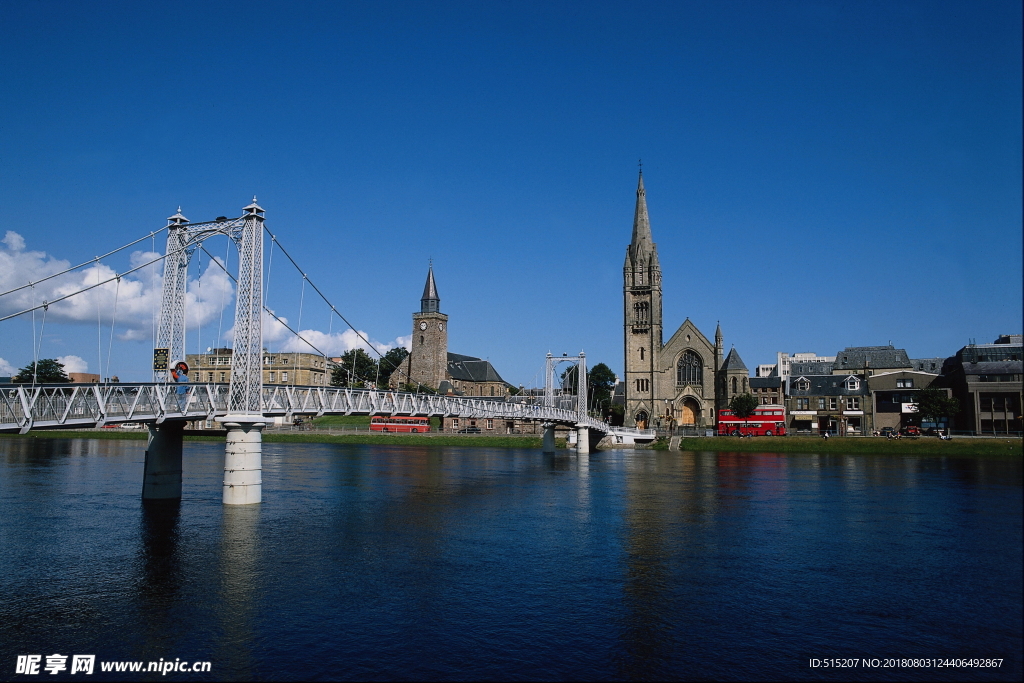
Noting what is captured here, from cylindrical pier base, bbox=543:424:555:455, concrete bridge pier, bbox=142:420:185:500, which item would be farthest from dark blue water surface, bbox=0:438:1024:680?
cylindrical pier base, bbox=543:424:555:455

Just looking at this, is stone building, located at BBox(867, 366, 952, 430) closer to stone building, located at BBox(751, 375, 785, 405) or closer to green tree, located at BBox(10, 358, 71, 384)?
stone building, located at BBox(751, 375, 785, 405)

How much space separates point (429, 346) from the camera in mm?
146000

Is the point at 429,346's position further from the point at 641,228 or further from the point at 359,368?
the point at 641,228

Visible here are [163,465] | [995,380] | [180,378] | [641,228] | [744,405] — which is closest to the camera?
[995,380]

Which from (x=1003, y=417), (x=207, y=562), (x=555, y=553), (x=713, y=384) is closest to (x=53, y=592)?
(x=207, y=562)

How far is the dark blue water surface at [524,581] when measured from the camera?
1766 cm

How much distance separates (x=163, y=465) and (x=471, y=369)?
116281 millimetres

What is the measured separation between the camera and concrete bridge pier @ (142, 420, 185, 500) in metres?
39.9

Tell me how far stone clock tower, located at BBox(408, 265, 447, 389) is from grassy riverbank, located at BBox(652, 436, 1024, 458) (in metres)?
58.3

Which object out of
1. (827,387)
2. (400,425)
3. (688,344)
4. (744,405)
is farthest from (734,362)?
(400,425)

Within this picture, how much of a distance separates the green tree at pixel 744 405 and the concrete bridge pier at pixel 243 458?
74.9m

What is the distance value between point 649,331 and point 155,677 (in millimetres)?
104928

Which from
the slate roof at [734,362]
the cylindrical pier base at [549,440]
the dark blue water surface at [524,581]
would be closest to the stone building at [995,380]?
the dark blue water surface at [524,581]

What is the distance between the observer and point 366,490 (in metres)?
48.4
